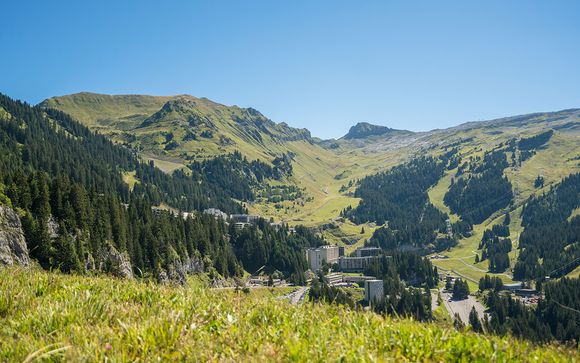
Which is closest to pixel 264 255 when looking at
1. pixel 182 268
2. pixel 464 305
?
pixel 182 268

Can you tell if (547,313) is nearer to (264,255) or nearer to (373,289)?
(373,289)

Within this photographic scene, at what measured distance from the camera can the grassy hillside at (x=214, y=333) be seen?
6.18 m

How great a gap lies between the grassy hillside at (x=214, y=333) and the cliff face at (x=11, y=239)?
61160mm

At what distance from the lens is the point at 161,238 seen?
111250 millimetres

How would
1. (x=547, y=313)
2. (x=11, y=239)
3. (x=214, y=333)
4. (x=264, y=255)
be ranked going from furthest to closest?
(x=264, y=255), (x=547, y=313), (x=11, y=239), (x=214, y=333)

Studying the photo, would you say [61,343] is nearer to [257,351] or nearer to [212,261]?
[257,351]

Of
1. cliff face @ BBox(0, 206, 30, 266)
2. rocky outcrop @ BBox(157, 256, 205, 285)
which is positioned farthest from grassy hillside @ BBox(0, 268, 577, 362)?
rocky outcrop @ BBox(157, 256, 205, 285)

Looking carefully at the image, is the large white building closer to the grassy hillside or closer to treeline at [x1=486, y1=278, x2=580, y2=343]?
treeline at [x1=486, y1=278, x2=580, y2=343]

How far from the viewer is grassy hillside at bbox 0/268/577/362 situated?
618cm

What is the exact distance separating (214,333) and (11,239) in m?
70.1

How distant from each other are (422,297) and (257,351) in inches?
6134

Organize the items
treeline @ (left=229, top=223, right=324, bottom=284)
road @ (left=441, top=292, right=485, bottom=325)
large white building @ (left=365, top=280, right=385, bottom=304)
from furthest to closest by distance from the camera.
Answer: treeline @ (left=229, top=223, right=324, bottom=284) → road @ (left=441, top=292, right=485, bottom=325) → large white building @ (left=365, top=280, right=385, bottom=304)

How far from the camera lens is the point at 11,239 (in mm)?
64812

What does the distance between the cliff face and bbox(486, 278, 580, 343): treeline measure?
13136 cm
